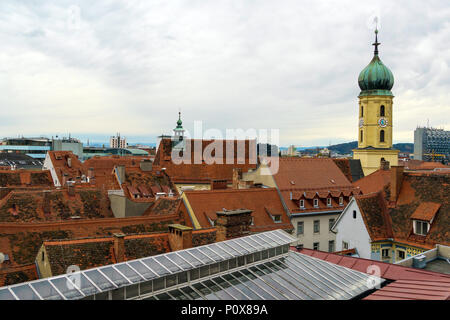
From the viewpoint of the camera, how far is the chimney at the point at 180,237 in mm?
20062

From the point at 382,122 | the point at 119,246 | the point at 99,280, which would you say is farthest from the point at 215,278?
the point at 382,122

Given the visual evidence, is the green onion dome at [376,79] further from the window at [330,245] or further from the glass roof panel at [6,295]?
the glass roof panel at [6,295]

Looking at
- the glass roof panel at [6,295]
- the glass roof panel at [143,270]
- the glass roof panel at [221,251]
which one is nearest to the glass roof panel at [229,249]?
the glass roof panel at [221,251]

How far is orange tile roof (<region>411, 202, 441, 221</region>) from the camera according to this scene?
2609cm

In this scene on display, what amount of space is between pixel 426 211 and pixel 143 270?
21766 millimetres

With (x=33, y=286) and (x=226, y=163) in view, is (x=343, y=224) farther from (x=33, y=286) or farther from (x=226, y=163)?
(x=226, y=163)

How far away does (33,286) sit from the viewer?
32.6ft

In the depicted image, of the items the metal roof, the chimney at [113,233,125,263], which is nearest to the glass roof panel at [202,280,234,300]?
the metal roof

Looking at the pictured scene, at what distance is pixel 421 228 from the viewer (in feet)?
86.4

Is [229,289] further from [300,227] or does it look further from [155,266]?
[300,227]

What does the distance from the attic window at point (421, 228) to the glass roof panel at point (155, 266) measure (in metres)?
20.5
